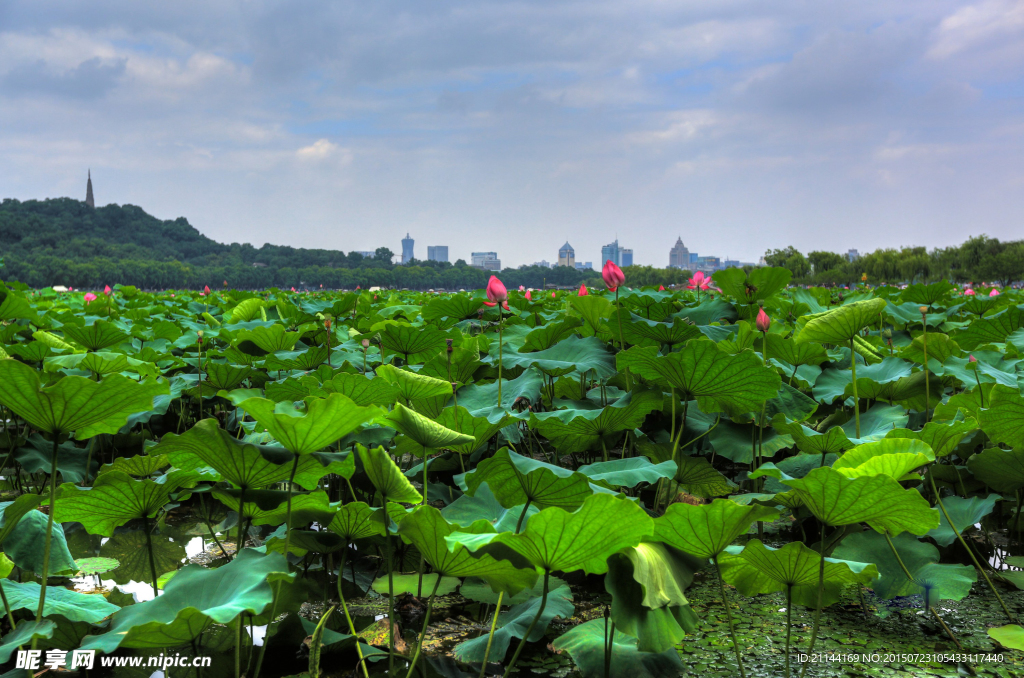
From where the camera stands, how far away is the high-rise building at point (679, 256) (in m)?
127

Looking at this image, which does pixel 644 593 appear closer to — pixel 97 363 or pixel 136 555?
pixel 136 555

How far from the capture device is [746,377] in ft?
5.06

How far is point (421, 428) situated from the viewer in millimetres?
1212

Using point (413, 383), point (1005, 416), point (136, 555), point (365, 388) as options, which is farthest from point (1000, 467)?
point (136, 555)

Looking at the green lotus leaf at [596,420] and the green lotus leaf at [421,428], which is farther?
the green lotus leaf at [596,420]

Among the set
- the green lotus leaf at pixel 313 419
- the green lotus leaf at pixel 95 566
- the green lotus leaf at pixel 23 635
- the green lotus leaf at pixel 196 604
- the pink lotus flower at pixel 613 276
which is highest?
the pink lotus flower at pixel 613 276

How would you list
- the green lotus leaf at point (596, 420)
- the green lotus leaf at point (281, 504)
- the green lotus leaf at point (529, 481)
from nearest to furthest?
the green lotus leaf at point (529, 481) → the green lotus leaf at point (281, 504) → the green lotus leaf at point (596, 420)

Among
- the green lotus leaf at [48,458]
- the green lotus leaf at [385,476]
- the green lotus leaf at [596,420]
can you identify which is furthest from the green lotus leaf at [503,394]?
the green lotus leaf at [48,458]

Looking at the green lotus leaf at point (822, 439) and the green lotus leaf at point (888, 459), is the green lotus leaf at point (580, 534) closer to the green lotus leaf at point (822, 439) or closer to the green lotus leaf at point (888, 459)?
the green lotus leaf at point (888, 459)

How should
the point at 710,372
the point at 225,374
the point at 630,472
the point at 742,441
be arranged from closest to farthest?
the point at 630,472 < the point at 710,372 < the point at 742,441 < the point at 225,374

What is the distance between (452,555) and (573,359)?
3.63 feet

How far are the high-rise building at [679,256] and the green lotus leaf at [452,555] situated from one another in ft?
421

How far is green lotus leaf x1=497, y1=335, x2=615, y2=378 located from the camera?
1933 mm

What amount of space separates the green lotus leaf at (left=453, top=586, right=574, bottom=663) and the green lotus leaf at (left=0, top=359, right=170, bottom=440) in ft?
2.72
